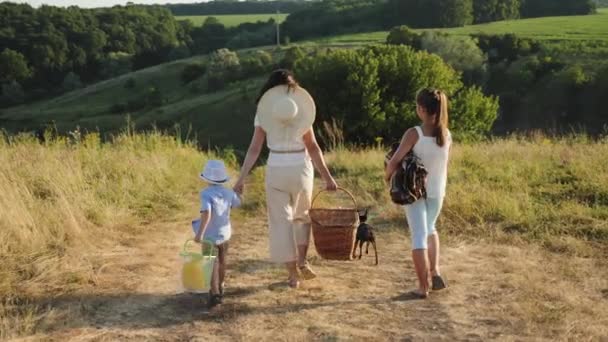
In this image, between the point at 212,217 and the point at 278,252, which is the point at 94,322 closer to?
the point at 212,217

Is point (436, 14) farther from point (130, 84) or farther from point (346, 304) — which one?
point (346, 304)

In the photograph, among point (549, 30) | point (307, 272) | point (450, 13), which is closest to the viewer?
point (307, 272)

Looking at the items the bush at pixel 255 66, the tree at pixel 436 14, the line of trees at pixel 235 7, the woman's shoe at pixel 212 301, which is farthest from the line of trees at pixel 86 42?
the woman's shoe at pixel 212 301

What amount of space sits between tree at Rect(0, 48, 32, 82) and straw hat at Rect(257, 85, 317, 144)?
85.0 meters

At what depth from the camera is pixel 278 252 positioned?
4.94 meters

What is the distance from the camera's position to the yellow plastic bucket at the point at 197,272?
4.63 metres

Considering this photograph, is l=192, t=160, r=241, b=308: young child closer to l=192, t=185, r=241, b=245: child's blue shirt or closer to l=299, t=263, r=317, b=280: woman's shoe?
l=192, t=185, r=241, b=245: child's blue shirt

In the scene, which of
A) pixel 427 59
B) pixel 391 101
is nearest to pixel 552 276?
pixel 391 101

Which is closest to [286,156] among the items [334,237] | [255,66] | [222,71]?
[334,237]

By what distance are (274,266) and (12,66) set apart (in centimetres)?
8535

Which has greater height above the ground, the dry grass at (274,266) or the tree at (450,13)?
the tree at (450,13)

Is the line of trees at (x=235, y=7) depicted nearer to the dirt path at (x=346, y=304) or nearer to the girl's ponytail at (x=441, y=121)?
the dirt path at (x=346, y=304)

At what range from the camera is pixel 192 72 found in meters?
76.1

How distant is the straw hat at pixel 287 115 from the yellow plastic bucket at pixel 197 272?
97 centimetres
